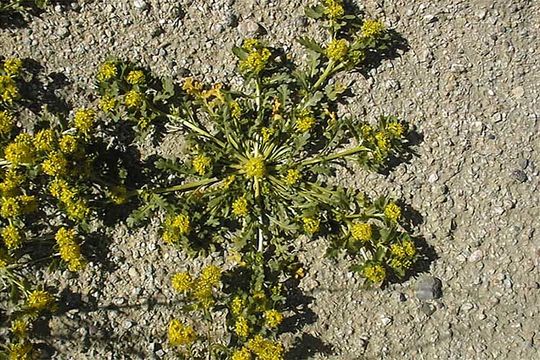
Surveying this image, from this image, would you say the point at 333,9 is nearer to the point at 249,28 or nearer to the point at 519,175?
the point at 249,28

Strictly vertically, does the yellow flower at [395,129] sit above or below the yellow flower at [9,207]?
above

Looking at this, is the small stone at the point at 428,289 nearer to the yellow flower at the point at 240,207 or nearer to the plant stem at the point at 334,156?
the plant stem at the point at 334,156

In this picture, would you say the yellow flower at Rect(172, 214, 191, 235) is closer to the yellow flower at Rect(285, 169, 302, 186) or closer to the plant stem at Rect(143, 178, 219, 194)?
the plant stem at Rect(143, 178, 219, 194)

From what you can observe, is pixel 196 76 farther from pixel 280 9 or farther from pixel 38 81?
pixel 38 81

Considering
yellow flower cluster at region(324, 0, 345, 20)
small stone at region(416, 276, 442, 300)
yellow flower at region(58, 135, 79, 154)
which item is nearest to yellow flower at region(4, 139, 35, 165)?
yellow flower at region(58, 135, 79, 154)

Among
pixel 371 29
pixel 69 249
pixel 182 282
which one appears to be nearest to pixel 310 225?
pixel 182 282

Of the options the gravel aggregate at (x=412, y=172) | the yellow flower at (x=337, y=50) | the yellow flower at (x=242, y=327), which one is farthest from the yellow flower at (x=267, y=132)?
the yellow flower at (x=242, y=327)

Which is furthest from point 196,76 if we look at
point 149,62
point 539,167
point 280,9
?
point 539,167

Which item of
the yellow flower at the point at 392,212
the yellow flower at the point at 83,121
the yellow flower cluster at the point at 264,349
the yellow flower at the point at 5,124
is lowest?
the yellow flower cluster at the point at 264,349
